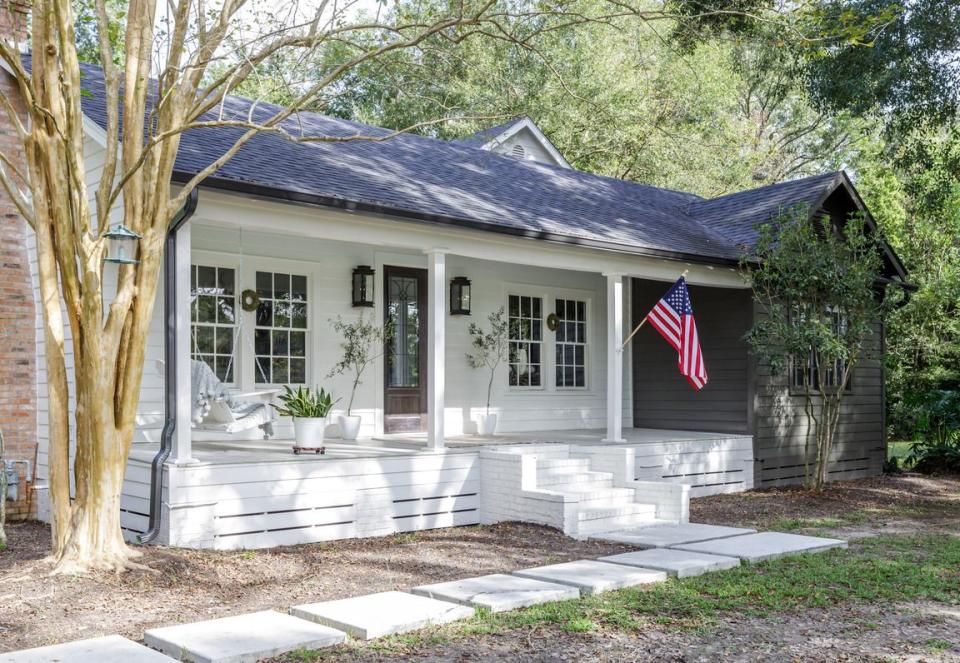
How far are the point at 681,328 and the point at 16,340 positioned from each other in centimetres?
663

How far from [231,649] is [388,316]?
671cm

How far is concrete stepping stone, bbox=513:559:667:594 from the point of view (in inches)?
235

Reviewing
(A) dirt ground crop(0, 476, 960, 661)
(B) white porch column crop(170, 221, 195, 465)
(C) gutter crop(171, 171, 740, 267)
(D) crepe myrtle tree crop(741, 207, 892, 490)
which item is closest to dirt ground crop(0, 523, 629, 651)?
(A) dirt ground crop(0, 476, 960, 661)

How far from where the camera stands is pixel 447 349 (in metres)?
11.4

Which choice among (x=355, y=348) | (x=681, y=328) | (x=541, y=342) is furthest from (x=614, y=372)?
(x=355, y=348)

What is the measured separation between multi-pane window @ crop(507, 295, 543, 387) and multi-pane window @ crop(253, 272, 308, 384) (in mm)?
2984

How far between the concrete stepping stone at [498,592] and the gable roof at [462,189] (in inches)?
115

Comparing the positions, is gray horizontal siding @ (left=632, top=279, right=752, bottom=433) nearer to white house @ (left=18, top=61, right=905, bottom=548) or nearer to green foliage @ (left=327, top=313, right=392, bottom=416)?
white house @ (left=18, top=61, right=905, bottom=548)

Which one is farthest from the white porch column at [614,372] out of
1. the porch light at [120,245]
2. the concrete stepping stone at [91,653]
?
the concrete stepping stone at [91,653]

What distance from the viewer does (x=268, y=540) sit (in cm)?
759

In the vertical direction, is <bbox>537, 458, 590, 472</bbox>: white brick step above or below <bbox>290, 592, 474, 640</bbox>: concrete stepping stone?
above

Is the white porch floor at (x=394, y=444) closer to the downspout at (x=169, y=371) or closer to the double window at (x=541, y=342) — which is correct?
the downspout at (x=169, y=371)

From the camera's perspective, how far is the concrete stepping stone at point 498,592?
5.44 meters

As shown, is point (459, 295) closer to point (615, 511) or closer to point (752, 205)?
point (615, 511)
